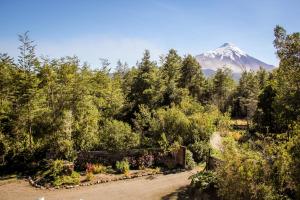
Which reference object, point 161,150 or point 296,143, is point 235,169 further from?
point 161,150

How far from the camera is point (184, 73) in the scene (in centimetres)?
5091

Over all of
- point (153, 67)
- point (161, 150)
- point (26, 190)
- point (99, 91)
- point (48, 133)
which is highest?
point (153, 67)

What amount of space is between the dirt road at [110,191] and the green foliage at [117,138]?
3.28 m

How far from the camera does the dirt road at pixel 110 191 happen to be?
14.9m

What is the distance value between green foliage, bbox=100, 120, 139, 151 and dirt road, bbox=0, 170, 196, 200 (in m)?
3.28

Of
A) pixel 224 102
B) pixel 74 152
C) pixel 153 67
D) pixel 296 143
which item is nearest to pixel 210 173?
pixel 296 143

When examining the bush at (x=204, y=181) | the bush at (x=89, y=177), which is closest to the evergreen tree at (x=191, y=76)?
the bush at (x=89, y=177)

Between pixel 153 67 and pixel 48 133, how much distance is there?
53.3ft

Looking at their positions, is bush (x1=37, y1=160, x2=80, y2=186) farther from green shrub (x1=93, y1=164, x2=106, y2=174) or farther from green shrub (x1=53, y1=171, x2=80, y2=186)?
green shrub (x1=93, y1=164, x2=106, y2=174)

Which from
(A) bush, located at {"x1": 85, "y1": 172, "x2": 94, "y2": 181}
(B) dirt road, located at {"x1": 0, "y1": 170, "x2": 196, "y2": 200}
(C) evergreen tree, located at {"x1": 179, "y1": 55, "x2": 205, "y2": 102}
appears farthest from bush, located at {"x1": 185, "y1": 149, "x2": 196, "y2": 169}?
(C) evergreen tree, located at {"x1": 179, "y1": 55, "x2": 205, "y2": 102}

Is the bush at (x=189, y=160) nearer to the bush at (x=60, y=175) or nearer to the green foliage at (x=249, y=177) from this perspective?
the bush at (x=60, y=175)

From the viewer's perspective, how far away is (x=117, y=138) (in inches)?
787

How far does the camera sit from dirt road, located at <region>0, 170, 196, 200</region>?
14.9 m

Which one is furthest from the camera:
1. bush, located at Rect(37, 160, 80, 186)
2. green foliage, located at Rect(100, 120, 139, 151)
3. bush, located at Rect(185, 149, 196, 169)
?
green foliage, located at Rect(100, 120, 139, 151)
